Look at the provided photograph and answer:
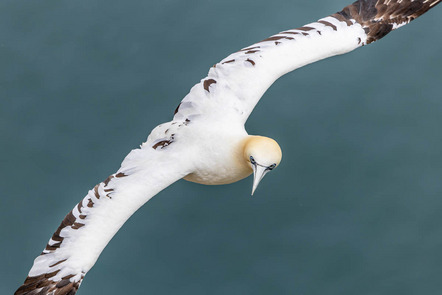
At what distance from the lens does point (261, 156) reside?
10.8 m

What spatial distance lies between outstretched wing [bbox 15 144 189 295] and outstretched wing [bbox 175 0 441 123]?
1.38 metres

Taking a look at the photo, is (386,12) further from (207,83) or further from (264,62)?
(207,83)

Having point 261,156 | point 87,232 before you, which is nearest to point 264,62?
point 261,156

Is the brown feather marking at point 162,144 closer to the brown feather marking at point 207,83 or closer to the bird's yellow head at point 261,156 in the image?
the brown feather marking at point 207,83

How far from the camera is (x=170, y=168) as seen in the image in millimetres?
11211

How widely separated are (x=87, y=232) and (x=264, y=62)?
348 centimetres

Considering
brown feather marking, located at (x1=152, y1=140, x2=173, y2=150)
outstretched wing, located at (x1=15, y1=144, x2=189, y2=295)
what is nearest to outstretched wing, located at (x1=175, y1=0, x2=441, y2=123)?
brown feather marking, located at (x1=152, y1=140, x2=173, y2=150)

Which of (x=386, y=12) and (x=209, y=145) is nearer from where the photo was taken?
(x=209, y=145)

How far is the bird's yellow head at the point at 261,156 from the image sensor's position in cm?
1079

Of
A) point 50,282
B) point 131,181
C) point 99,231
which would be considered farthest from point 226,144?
point 50,282

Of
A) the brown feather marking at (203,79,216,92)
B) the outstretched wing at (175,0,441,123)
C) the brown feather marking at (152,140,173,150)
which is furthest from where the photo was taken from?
the brown feather marking at (203,79,216,92)

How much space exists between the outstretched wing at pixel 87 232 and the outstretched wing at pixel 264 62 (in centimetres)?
138

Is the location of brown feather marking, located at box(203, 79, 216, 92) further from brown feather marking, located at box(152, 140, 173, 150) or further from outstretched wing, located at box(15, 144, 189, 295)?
outstretched wing, located at box(15, 144, 189, 295)

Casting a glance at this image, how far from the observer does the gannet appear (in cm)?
1072
